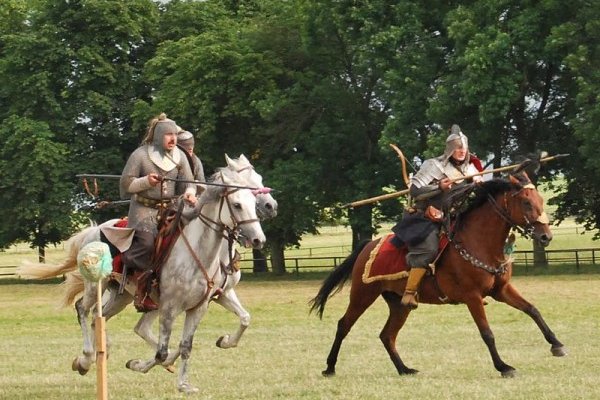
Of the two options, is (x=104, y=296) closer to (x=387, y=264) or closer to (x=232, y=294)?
(x=232, y=294)

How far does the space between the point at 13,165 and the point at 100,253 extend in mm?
48765

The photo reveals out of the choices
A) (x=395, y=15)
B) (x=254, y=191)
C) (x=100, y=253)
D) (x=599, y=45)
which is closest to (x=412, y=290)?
(x=254, y=191)

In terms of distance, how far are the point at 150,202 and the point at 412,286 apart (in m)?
3.34

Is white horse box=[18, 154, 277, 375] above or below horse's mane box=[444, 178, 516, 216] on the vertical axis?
below

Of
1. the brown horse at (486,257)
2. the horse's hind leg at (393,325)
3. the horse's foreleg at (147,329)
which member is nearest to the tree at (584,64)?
the horse's hind leg at (393,325)

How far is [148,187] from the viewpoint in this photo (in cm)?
1508

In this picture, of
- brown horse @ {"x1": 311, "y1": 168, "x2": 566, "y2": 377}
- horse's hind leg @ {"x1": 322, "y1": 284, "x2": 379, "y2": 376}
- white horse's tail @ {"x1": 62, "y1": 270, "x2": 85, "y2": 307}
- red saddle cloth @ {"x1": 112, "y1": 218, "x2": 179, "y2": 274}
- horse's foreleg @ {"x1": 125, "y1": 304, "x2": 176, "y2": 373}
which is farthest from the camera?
white horse's tail @ {"x1": 62, "y1": 270, "x2": 85, "y2": 307}

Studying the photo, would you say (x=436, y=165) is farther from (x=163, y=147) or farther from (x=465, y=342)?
(x=465, y=342)

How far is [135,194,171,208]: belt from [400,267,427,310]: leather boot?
10.1ft

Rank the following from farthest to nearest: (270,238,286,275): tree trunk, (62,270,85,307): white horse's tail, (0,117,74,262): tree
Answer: (270,238,286,275): tree trunk < (0,117,74,262): tree < (62,270,85,307): white horse's tail

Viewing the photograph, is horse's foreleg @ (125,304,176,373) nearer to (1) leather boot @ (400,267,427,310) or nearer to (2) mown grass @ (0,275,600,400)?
(2) mown grass @ (0,275,600,400)

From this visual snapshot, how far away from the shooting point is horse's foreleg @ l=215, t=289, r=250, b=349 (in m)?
16.3

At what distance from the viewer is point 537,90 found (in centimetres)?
4941

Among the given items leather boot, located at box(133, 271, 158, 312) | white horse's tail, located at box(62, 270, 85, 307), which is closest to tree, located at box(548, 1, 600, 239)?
white horse's tail, located at box(62, 270, 85, 307)
